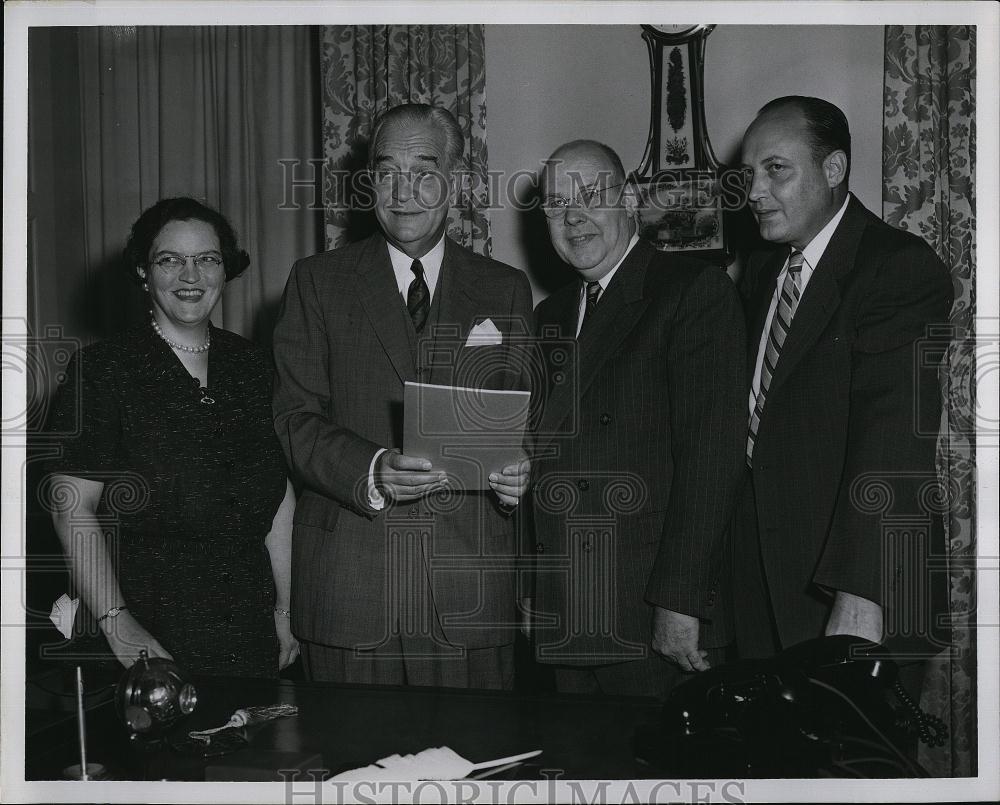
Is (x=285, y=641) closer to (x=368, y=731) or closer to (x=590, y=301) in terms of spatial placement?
(x=368, y=731)

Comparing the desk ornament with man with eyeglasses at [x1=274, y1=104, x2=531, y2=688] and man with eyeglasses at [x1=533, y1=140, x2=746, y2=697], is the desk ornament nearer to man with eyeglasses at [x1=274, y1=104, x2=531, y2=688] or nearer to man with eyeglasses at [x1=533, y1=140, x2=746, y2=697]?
man with eyeglasses at [x1=274, y1=104, x2=531, y2=688]

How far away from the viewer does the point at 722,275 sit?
237 cm

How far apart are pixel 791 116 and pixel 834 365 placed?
27.5 inches

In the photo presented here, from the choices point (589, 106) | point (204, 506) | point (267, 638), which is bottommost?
point (267, 638)

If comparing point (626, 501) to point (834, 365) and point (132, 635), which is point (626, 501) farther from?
point (132, 635)

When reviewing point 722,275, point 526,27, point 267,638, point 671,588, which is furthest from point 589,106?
point 267,638

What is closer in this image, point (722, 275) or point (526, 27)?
point (722, 275)

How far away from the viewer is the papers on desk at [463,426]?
2158 millimetres

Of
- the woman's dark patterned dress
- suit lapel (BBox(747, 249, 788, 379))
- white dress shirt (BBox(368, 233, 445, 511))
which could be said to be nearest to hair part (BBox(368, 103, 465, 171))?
white dress shirt (BBox(368, 233, 445, 511))

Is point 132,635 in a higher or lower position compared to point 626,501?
lower

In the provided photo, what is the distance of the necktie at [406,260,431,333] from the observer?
250 centimetres

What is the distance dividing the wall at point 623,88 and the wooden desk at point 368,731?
1664mm

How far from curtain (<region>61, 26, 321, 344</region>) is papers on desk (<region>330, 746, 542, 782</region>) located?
2179mm

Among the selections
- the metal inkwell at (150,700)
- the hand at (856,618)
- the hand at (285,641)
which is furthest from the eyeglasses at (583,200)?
the metal inkwell at (150,700)
